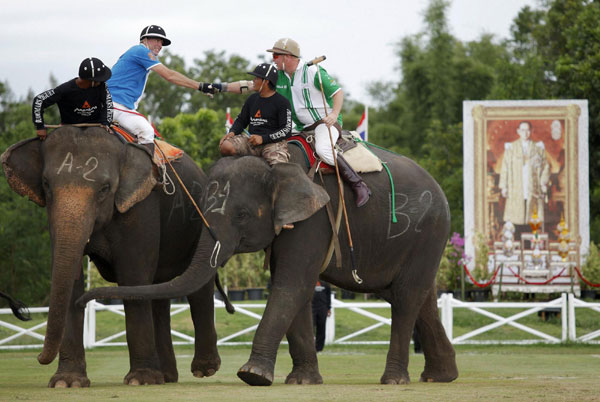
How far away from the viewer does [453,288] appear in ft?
111

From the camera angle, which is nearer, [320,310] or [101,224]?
[101,224]

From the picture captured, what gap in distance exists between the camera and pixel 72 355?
1229 centimetres

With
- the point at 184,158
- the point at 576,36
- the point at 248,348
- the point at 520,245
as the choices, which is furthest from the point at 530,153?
the point at 184,158

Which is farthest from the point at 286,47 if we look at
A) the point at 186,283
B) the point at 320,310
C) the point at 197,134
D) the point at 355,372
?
the point at 197,134

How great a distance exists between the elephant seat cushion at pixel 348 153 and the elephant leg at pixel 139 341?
2452 mm

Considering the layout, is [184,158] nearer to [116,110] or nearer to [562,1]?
[116,110]

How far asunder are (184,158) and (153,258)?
5.41 ft

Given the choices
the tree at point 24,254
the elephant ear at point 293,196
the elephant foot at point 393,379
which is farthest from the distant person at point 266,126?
the tree at point 24,254

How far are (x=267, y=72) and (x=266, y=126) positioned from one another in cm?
59

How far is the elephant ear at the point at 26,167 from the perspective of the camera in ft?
40.2

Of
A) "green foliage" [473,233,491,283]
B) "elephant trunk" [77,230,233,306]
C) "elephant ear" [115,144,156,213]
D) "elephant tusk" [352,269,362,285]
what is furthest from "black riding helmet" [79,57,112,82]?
"green foliage" [473,233,491,283]

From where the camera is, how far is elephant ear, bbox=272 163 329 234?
471 inches

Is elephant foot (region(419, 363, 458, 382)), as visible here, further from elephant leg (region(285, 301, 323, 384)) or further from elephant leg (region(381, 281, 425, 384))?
elephant leg (region(285, 301, 323, 384))

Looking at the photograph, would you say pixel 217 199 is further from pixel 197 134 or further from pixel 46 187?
pixel 197 134
